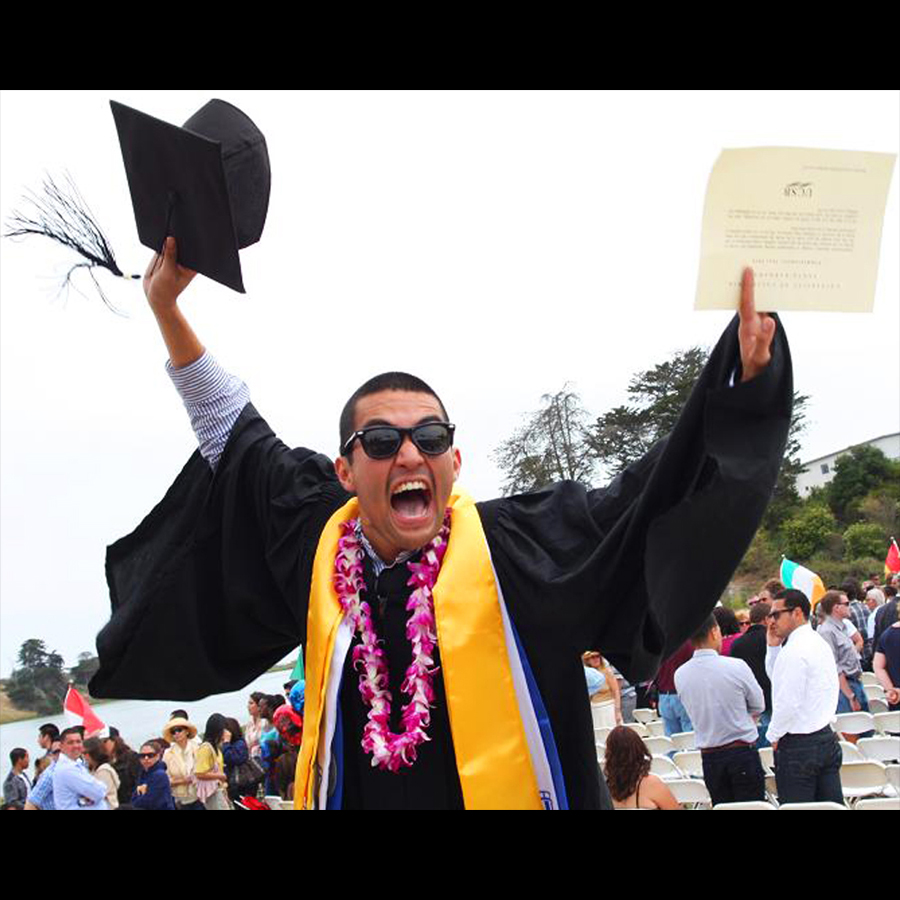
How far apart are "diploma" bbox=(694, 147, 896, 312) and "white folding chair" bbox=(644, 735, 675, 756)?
727 centimetres

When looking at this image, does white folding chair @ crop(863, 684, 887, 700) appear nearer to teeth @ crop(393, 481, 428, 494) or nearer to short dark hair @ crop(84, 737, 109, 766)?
short dark hair @ crop(84, 737, 109, 766)

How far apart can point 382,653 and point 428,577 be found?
0.23m

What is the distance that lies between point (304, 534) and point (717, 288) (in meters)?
1.40

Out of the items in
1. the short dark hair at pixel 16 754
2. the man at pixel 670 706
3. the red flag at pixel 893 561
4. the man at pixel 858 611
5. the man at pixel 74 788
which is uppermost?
the red flag at pixel 893 561

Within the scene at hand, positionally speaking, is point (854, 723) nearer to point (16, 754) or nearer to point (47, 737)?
point (47, 737)

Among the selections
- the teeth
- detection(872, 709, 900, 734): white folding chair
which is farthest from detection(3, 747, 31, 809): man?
the teeth

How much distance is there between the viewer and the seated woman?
19.3ft

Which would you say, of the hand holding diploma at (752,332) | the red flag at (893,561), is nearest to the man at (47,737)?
the hand holding diploma at (752,332)

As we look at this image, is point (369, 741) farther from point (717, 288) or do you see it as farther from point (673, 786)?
point (673, 786)

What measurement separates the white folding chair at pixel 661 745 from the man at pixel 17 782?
17.2 ft

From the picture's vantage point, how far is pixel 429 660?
2.91 meters

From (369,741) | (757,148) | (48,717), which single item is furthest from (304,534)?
(48,717)

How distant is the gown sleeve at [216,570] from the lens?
328 cm

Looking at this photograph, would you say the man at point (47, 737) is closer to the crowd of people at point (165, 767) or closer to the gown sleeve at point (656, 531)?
the crowd of people at point (165, 767)
